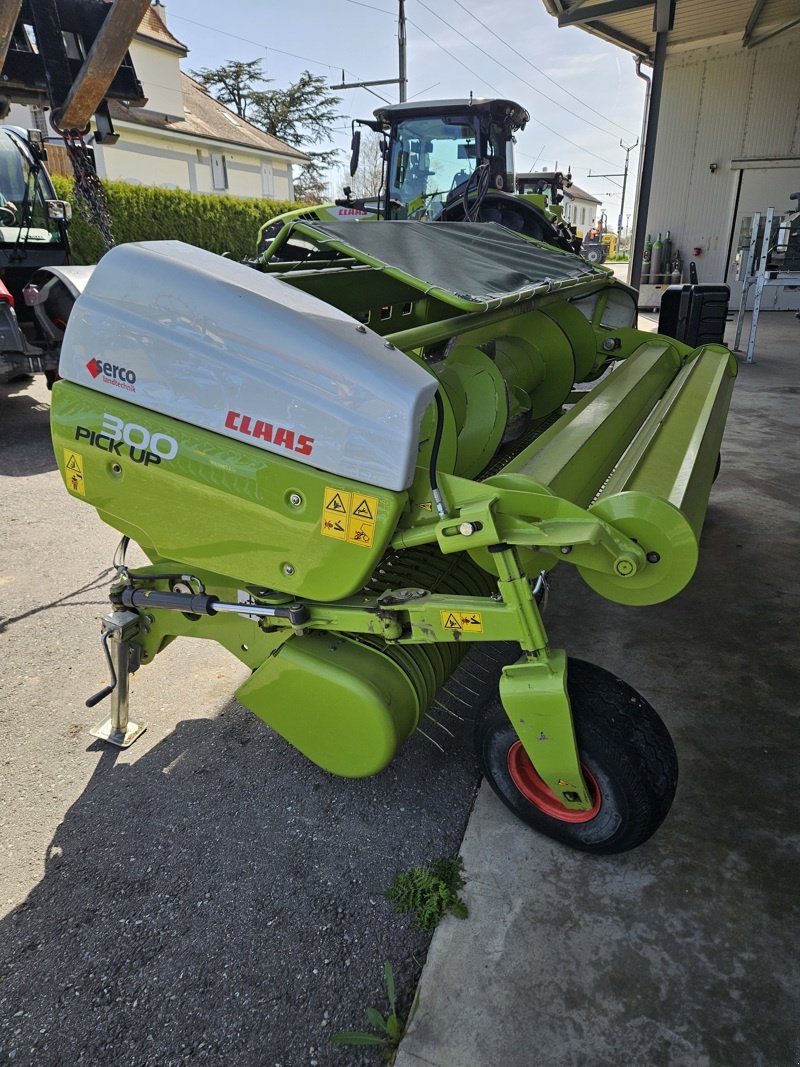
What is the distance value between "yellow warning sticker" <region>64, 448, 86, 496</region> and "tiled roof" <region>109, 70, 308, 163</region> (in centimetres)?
2057

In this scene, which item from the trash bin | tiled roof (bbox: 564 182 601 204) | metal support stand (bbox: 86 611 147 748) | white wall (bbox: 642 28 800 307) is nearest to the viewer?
metal support stand (bbox: 86 611 147 748)

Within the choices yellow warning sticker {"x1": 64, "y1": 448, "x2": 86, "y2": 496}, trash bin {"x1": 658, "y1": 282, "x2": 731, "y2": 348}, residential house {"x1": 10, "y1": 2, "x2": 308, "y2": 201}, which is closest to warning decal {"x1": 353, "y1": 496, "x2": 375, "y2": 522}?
yellow warning sticker {"x1": 64, "y1": 448, "x2": 86, "y2": 496}

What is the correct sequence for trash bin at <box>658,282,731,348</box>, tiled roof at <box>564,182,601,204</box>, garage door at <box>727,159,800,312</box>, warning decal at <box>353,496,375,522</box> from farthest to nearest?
tiled roof at <box>564,182,601,204</box> < garage door at <box>727,159,800,312</box> < trash bin at <box>658,282,731,348</box> < warning decal at <box>353,496,375,522</box>

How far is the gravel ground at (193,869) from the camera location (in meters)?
1.61

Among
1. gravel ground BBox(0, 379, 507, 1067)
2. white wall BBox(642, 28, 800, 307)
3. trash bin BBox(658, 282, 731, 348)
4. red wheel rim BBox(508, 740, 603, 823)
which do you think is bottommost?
gravel ground BBox(0, 379, 507, 1067)

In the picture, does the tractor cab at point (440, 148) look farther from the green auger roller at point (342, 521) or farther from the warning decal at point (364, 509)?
the warning decal at point (364, 509)

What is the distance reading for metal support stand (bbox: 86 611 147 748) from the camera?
7.34 feet

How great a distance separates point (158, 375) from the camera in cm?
181

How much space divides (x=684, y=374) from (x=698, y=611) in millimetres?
1078

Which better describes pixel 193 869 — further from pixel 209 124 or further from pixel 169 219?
pixel 209 124

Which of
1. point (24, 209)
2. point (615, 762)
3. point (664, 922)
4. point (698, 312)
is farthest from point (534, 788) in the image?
point (24, 209)

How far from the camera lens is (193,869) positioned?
1.99 m

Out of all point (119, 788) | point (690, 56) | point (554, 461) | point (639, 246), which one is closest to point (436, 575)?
point (554, 461)

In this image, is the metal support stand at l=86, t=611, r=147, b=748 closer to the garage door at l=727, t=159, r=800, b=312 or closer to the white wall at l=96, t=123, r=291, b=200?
the garage door at l=727, t=159, r=800, b=312
